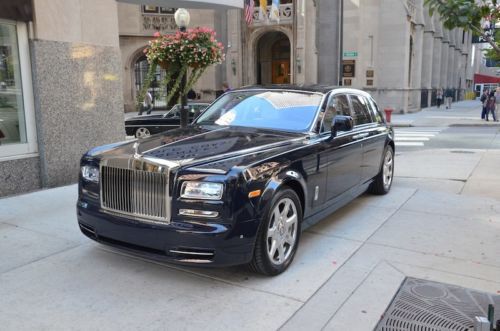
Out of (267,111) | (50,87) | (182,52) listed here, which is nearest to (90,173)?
(267,111)

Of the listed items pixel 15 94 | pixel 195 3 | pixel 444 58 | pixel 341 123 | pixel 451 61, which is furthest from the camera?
pixel 451 61

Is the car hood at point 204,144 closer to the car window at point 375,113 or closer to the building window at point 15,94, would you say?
the car window at point 375,113

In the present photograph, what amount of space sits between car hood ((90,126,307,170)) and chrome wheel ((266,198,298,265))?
582mm

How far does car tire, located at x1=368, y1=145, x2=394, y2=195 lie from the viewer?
727cm

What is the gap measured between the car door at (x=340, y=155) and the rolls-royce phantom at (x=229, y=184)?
0.6 inches

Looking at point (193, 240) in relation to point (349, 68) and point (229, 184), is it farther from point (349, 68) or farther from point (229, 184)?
point (349, 68)

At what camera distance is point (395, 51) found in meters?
30.0

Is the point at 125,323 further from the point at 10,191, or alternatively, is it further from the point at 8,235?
the point at 10,191

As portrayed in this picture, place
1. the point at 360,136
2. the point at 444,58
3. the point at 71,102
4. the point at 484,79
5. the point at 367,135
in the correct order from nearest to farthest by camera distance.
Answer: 1. the point at 360,136
2. the point at 367,135
3. the point at 71,102
4. the point at 444,58
5. the point at 484,79

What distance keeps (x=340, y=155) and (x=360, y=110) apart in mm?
1353

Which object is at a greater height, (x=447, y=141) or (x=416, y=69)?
(x=416, y=69)

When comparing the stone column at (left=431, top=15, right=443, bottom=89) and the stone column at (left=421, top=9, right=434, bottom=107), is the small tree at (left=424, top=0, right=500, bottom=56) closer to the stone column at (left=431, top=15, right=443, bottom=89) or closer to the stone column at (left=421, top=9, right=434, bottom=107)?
the stone column at (left=421, top=9, right=434, bottom=107)

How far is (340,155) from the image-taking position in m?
5.48

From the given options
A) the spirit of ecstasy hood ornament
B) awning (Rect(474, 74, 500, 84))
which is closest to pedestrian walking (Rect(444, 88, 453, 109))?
awning (Rect(474, 74, 500, 84))
